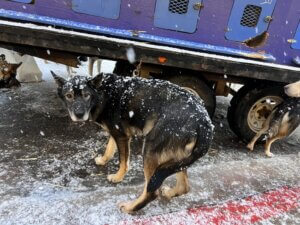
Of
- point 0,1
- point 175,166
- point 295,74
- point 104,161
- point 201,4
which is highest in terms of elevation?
point 201,4

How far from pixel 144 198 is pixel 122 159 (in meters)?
0.68

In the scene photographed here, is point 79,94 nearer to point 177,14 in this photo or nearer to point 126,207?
point 126,207

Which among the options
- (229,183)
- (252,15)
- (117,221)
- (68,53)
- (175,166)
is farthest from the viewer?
(252,15)

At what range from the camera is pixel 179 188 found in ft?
11.3

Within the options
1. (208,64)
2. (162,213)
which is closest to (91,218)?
(162,213)

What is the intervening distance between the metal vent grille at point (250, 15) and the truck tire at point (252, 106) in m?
1.02

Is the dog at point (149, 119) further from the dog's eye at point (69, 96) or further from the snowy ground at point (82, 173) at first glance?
the snowy ground at point (82, 173)

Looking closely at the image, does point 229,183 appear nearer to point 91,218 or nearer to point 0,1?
point 91,218

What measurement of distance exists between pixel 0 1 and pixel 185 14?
2.63 m

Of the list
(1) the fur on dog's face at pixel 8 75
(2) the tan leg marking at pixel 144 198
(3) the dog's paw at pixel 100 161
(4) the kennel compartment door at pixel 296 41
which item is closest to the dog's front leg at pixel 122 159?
(3) the dog's paw at pixel 100 161

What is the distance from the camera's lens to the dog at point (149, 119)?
289 cm

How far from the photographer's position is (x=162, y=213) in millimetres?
3295

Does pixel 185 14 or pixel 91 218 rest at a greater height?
pixel 185 14

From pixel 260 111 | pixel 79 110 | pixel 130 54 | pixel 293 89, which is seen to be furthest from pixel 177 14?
pixel 79 110
